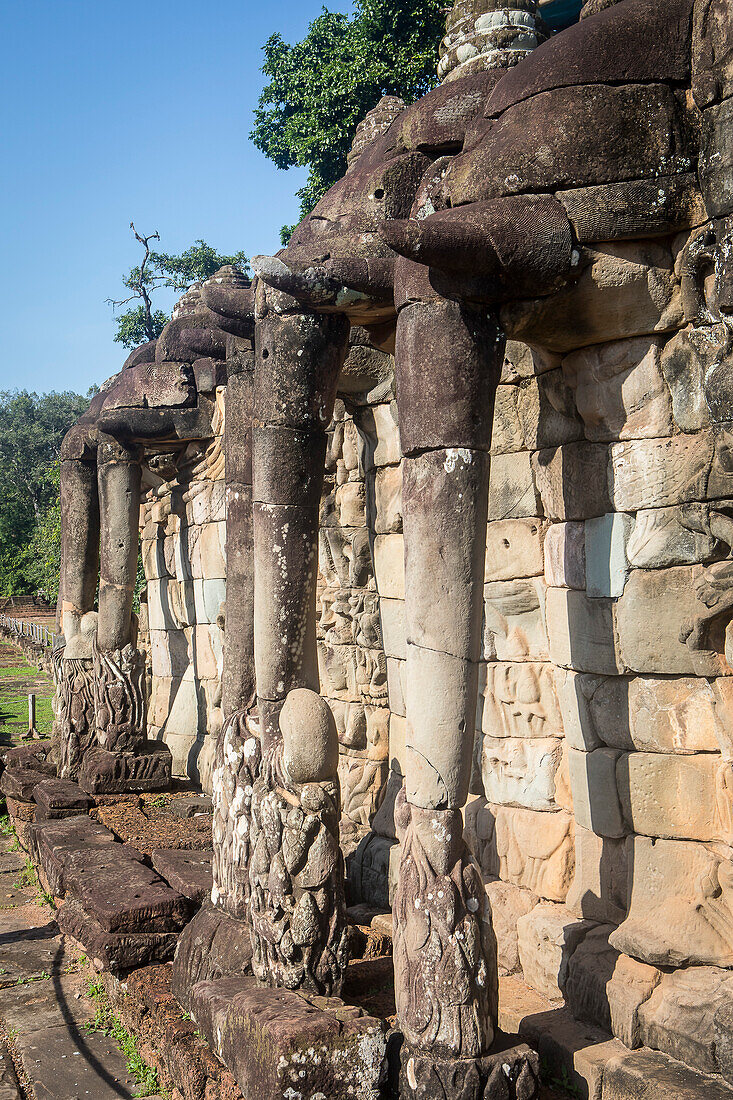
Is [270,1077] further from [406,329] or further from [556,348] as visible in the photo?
[556,348]

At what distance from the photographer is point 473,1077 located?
11.3 ft

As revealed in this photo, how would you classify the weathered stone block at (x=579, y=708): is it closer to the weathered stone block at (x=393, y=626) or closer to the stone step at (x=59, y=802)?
the weathered stone block at (x=393, y=626)

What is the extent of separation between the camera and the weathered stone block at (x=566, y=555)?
4.54 metres

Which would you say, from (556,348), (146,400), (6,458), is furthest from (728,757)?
(6,458)

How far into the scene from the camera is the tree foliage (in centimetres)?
3544

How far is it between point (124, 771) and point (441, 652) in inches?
242

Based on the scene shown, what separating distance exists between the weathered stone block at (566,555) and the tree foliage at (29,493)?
2465 cm

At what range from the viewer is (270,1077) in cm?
359

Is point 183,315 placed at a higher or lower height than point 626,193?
higher

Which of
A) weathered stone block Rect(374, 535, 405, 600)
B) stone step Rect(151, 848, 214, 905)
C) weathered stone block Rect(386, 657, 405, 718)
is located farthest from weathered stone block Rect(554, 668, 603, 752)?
stone step Rect(151, 848, 214, 905)

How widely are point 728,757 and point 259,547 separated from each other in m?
2.36

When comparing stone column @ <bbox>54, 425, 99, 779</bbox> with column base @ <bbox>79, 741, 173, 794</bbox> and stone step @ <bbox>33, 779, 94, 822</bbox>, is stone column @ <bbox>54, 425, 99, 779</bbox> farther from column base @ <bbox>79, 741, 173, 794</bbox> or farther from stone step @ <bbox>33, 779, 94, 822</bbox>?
stone step @ <bbox>33, 779, 94, 822</bbox>

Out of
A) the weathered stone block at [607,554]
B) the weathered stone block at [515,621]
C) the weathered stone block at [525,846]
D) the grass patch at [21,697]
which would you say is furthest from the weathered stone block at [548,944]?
the grass patch at [21,697]

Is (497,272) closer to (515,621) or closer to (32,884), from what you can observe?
(515,621)
